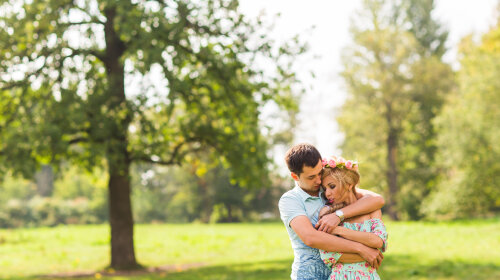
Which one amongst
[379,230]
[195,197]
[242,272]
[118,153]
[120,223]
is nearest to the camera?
[379,230]

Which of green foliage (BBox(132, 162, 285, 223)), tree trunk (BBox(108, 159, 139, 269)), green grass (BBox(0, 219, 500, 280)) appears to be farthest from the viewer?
green foliage (BBox(132, 162, 285, 223))

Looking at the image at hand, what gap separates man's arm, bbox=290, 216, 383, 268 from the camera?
12.3 ft

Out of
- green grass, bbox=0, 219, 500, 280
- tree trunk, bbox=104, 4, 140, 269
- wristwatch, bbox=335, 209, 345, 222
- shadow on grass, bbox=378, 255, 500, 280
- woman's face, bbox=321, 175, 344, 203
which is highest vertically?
tree trunk, bbox=104, 4, 140, 269

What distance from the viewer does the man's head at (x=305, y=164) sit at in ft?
12.3

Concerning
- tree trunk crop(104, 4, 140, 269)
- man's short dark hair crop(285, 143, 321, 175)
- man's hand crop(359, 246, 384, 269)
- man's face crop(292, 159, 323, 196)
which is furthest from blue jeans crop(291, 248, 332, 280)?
tree trunk crop(104, 4, 140, 269)

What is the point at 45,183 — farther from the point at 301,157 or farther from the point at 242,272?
the point at 301,157

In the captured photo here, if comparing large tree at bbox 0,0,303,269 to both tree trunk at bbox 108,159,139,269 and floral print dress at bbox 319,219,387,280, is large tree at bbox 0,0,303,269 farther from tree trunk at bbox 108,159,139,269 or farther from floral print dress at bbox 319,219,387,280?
floral print dress at bbox 319,219,387,280

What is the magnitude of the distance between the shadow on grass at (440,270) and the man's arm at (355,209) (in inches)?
306

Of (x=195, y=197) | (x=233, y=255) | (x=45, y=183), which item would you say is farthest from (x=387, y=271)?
(x=45, y=183)

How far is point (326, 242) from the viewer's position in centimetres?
375

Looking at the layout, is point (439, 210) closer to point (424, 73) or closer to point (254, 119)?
point (424, 73)

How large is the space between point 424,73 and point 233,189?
665 inches

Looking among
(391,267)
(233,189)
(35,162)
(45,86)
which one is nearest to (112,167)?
(35,162)

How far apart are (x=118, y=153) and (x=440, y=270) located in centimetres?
756
